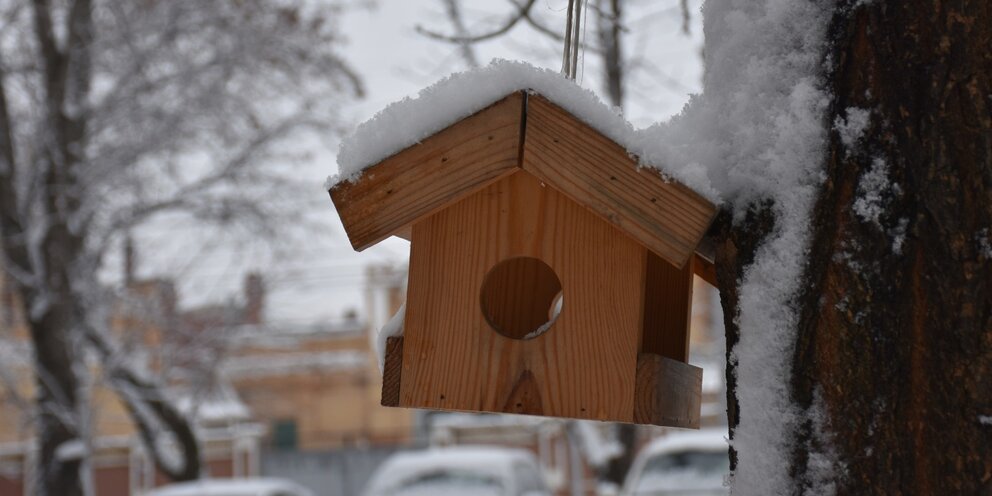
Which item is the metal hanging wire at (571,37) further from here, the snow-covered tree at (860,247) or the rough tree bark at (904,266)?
the rough tree bark at (904,266)

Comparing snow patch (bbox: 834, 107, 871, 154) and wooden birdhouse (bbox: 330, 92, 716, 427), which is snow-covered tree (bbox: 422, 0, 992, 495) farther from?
wooden birdhouse (bbox: 330, 92, 716, 427)

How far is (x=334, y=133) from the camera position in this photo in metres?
10.4

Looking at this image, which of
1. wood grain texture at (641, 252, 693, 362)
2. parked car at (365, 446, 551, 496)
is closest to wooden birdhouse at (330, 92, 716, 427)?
wood grain texture at (641, 252, 693, 362)

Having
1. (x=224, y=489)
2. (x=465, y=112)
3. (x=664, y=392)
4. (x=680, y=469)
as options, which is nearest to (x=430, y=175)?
(x=465, y=112)

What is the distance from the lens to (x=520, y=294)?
6.98ft

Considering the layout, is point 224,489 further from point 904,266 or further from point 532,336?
point 904,266

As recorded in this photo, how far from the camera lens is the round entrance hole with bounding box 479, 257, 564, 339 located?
2115mm

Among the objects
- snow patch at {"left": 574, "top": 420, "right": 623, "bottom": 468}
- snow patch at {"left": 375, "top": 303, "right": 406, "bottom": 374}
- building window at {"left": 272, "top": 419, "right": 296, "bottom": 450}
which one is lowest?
building window at {"left": 272, "top": 419, "right": 296, "bottom": 450}

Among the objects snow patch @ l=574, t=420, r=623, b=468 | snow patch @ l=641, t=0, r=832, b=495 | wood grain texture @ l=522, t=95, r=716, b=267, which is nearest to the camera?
snow patch @ l=641, t=0, r=832, b=495

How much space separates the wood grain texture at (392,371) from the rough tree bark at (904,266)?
683mm

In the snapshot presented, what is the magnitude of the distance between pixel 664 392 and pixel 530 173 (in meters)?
0.44

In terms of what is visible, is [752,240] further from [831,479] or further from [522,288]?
[522,288]

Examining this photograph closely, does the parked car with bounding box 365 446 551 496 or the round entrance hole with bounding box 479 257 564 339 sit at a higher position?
the round entrance hole with bounding box 479 257 564 339

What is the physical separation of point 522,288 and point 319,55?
28.3ft
